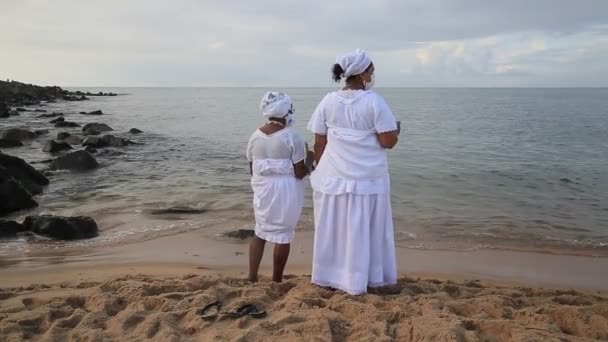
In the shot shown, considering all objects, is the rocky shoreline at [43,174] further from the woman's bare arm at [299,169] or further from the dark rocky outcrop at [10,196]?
the woman's bare arm at [299,169]

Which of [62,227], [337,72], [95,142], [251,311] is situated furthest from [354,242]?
[95,142]

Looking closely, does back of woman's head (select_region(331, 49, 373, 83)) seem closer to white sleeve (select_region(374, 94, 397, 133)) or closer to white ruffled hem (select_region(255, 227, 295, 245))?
white sleeve (select_region(374, 94, 397, 133))

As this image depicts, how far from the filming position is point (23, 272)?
581cm

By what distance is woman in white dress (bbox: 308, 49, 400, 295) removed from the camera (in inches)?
163

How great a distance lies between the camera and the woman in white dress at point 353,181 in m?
4.13

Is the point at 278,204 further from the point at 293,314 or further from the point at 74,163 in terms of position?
the point at 74,163

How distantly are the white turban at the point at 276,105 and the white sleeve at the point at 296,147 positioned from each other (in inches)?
8.0

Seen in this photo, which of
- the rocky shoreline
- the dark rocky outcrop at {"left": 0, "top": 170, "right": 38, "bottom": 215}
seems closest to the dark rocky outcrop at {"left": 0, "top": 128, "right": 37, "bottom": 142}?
the rocky shoreline

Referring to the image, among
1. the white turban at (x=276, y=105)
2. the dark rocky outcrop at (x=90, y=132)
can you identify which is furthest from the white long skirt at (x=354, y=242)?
the dark rocky outcrop at (x=90, y=132)

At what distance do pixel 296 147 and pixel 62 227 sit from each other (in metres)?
4.55

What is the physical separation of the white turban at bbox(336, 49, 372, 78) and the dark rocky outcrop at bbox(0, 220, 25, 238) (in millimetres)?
5793

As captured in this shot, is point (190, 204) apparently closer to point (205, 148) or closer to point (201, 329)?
point (201, 329)

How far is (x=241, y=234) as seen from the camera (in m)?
7.59

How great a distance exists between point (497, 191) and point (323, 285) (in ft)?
27.4
